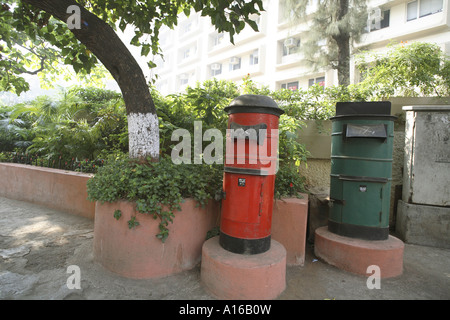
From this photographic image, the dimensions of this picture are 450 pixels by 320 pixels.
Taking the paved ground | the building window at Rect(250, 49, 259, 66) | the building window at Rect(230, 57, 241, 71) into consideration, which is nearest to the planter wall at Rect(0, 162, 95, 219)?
the paved ground

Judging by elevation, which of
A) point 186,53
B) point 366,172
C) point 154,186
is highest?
point 186,53

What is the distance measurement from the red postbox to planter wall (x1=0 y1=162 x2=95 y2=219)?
10.7 ft

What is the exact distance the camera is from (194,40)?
32.1 m

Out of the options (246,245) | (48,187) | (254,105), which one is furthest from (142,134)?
(48,187)

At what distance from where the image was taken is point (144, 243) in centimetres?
284

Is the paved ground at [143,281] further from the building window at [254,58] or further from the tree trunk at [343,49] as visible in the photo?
the building window at [254,58]

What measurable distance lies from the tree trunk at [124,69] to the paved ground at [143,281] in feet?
4.94

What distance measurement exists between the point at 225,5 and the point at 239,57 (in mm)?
24429

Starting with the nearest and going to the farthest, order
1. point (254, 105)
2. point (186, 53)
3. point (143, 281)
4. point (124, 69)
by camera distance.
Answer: point (254, 105)
point (143, 281)
point (124, 69)
point (186, 53)

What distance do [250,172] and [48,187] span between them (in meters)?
4.87

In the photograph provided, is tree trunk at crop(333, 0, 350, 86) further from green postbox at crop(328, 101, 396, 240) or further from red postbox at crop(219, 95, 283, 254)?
red postbox at crop(219, 95, 283, 254)

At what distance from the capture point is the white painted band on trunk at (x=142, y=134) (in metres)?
3.30

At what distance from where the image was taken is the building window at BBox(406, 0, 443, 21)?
530 inches

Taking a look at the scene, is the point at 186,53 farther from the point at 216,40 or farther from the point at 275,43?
the point at 275,43
